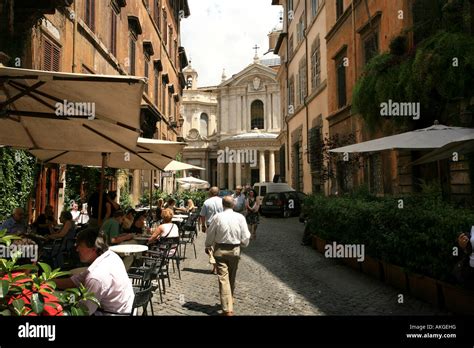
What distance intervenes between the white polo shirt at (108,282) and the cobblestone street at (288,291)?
2025 mm

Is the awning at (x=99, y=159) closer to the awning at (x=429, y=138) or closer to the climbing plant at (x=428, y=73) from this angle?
the awning at (x=429, y=138)

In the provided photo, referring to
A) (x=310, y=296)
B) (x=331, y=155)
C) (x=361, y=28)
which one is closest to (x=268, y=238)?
(x=331, y=155)

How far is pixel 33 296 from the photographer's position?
246 centimetres

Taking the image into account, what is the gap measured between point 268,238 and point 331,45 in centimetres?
901

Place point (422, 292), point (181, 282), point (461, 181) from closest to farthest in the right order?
point (422, 292)
point (181, 282)
point (461, 181)

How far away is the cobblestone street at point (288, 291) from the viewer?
16.2 feet

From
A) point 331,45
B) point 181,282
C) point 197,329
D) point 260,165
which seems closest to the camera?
point 197,329

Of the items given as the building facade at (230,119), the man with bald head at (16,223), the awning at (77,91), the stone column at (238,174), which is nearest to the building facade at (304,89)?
the man with bald head at (16,223)

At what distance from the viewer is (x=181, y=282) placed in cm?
674

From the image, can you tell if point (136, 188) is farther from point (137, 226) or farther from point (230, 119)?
point (230, 119)

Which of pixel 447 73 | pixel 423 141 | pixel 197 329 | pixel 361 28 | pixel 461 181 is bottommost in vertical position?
pixel 197 329

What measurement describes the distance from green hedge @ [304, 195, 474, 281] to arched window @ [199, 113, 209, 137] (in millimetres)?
48276

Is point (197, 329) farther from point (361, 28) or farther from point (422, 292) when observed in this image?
point (361, 28)

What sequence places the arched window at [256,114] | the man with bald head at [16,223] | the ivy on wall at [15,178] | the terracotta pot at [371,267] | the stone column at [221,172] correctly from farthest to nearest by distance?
the arched window at [256,114], the stone column at [221,172], the ivy on wall at [15,178], the terracotta pot at [371,267], the man with bald head at [16,223]
